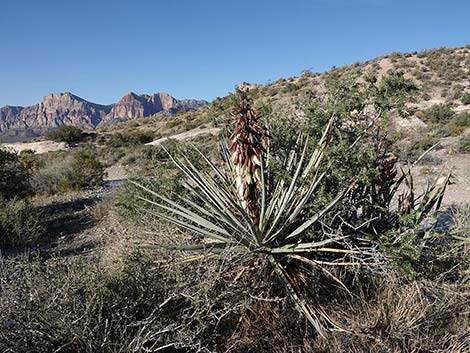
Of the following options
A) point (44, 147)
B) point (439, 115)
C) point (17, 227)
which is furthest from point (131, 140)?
point (17, 227)

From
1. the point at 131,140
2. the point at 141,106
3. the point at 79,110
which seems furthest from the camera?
the point at 79,110

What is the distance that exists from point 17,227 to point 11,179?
3.88 meters

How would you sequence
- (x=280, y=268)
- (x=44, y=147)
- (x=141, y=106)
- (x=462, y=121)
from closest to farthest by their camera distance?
(x=280, y=268) → (x=462, y=121) → (x=44, y=147) → (x=141, y=106)

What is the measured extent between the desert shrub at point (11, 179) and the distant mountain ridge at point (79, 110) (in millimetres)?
130184

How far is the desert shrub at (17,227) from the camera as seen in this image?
24.4 ft

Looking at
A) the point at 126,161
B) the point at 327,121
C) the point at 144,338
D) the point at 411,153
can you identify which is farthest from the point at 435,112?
the point at 144,338

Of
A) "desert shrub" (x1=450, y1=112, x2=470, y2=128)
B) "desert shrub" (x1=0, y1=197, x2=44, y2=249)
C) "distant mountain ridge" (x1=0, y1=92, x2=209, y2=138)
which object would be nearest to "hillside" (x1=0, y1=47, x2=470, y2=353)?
"desert shrub" (x1=0, y1=197, x2=44, y2=249)

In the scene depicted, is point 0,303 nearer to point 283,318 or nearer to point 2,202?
point 283,318

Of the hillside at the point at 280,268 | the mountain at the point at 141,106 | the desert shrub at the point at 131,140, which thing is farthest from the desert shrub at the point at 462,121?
the mountain at the point at 141,106

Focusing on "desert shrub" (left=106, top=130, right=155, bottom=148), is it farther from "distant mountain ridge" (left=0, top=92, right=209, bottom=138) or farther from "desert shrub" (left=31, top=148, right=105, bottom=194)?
"distant mountain ridge" (left=0, top=92, right=209, bottom=138)

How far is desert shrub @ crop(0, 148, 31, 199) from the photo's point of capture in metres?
10.3

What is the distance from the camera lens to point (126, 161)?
2092 centimetres

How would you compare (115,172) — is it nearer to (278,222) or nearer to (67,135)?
(278,222)

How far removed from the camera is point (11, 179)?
10.7 m
